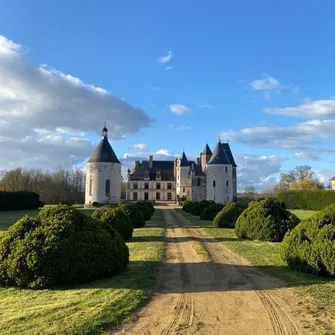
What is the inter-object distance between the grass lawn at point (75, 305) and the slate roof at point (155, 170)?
73466mm

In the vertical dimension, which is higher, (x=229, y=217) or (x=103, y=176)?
(x=103, y=176)

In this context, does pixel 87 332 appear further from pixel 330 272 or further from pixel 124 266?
pixel 330 272

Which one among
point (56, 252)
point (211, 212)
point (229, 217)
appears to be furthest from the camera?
point (211, 212)

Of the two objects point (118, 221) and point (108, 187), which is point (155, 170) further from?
point (118, 221)

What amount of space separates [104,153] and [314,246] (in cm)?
4395

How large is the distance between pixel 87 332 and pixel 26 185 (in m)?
56.2

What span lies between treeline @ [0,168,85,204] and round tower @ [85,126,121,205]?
694 cm

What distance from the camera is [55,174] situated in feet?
209

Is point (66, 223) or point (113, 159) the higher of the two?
point (113, 159)

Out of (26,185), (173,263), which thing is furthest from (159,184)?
(173,263)

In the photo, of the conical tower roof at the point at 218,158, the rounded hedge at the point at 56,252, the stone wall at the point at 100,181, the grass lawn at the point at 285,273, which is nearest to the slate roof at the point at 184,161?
the conical tower roof at the point at 218,158

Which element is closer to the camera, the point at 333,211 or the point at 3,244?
the point at 3,244

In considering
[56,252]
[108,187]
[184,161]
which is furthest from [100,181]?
[56,252]

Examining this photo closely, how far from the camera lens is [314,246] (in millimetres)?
7207
